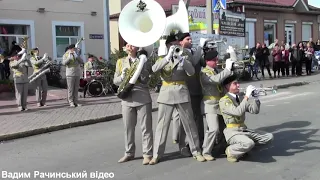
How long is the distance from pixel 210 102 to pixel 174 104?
23.6 inches

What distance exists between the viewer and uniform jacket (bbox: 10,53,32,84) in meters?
12.0

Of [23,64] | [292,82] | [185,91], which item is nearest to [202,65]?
[185,91]

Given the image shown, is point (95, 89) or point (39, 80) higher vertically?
point (39, 80)

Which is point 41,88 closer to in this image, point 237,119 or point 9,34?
point 9,34

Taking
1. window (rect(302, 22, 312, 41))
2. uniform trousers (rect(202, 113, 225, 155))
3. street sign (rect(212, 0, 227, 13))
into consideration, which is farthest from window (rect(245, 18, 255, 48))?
uniform trousers (rect(202, 113, 225, 155))

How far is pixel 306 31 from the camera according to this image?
33.6 meters

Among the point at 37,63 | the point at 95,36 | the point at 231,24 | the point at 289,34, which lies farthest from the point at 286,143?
the point at 289,34

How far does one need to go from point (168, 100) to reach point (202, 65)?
2.80 ft

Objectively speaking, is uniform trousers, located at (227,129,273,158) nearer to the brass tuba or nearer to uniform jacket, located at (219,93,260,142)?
uniform jacket, located at (219,93,260,142)

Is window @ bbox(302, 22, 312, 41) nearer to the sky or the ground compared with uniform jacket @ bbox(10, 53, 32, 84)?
nearer to the sky

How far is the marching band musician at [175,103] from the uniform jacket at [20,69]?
699 centimetres

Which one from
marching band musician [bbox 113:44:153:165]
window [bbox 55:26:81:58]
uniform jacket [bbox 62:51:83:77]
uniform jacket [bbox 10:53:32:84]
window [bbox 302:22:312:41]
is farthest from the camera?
window [bbox 302:22:312:41]

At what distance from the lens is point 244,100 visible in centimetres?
598

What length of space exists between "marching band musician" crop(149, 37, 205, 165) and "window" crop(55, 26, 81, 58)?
14696mm
